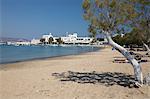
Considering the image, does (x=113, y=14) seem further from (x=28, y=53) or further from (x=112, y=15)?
(x=28, y=53)

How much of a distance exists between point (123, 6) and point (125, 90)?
3956mm

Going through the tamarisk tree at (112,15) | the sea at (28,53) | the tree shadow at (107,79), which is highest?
the tamarisk tree at (112,15)

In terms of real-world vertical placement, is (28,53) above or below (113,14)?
below

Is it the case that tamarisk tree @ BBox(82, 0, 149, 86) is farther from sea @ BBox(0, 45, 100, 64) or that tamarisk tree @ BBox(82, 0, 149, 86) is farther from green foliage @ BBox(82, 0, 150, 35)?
sea @ BBox(0, 45, 100, 64)

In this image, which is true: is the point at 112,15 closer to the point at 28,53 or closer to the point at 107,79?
the point at 107,79

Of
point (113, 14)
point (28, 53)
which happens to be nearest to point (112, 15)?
point (113, 14)

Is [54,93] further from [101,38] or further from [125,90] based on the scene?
[101,38]

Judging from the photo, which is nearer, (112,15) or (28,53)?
(112,15)

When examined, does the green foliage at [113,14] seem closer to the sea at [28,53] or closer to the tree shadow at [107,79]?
the tree shadow at [107,79]

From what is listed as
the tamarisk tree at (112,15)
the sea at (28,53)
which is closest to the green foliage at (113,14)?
the tamarisk tree at (112,15)

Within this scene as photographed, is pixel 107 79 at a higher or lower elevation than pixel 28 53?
higher

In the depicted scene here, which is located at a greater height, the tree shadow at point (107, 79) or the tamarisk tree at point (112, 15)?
the tamarisk tree at point (112, 15)

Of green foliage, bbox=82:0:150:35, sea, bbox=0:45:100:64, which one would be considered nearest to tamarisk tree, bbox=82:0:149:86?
green foliage, bbox=82:0:150:35

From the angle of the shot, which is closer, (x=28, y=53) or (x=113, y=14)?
(x=113, y=14)
